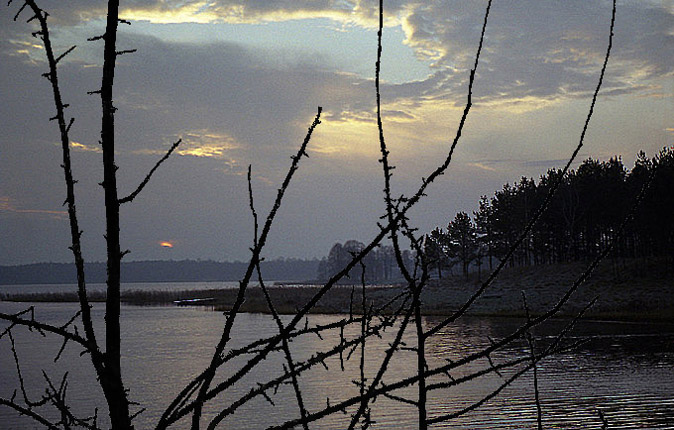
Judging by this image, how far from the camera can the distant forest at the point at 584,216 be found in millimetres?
50281

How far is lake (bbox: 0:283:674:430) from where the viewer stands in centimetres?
1648

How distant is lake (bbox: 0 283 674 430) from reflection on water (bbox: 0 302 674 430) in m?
0.04

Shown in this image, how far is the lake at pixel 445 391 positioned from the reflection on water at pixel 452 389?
4cm

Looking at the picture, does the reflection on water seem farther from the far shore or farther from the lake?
the far shore

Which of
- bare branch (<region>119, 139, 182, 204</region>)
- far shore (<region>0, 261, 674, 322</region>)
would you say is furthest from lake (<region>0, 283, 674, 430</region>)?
bare branch (<region>119, 139, 182, 204</region>)

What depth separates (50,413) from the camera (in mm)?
19891

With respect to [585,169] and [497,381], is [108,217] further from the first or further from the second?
[585,169]

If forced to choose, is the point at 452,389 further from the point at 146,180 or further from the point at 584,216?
the point at 584,216

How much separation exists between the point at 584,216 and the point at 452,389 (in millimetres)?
44170

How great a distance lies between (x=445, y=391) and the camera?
2109cm

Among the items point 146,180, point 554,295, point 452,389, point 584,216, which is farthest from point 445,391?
point 584,216

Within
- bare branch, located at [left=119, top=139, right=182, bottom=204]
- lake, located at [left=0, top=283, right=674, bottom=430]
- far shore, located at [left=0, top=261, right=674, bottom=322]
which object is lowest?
lake, located at [left=0, top=283, right=674, bottom=430]

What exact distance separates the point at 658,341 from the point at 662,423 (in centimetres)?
1569

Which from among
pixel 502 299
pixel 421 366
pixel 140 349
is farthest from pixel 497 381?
pixel 502 299
